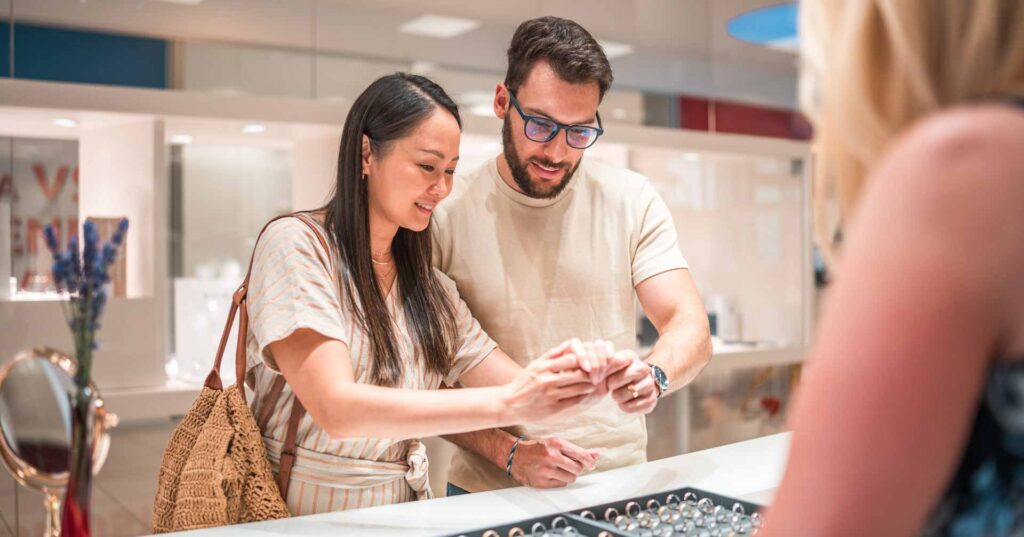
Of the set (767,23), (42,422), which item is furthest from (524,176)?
(767,23)

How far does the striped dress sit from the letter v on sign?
81.9 inches

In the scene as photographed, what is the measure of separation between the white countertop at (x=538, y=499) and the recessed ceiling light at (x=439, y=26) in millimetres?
3010

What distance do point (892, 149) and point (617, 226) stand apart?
68.4 inches

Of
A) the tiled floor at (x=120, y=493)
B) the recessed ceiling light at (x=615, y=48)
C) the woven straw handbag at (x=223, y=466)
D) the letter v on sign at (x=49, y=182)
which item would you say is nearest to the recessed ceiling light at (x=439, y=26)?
the recessed ceiling light at (x=615, y=48)

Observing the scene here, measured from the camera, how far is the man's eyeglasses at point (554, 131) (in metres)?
2.26

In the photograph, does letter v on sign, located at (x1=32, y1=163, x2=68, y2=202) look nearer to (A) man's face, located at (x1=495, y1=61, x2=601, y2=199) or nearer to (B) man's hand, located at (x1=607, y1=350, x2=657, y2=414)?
(A) man's face, located at (x1=495, y1=61, x2=601, y2=199)

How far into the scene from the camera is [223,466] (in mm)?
1683

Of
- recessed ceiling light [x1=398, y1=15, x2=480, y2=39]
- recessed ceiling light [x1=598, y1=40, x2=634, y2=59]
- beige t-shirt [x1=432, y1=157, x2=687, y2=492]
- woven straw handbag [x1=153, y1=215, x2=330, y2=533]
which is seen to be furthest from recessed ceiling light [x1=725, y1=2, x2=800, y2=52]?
woven straw handbag [x1=153, y1=215, x2=330, y2=533]

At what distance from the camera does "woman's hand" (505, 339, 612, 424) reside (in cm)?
169

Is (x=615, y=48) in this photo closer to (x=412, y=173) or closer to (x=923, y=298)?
(x=412, y=173)

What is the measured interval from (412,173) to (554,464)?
68 centimetres

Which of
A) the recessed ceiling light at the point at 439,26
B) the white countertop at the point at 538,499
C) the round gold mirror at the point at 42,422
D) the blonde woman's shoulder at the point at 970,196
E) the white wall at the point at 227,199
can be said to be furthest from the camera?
the recessed ceiling light at the point at 439,26

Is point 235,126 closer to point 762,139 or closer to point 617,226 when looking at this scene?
point 617,226

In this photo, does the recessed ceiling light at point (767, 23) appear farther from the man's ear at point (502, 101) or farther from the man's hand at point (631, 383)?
the man's hand at point (631, 383)
